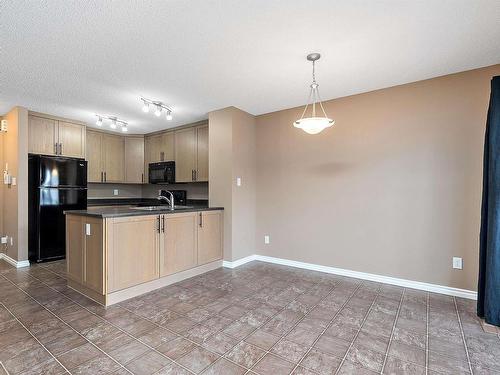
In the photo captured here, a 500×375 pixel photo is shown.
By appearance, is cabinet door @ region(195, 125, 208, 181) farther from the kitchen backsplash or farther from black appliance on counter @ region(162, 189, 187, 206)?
black appliance on counter @ region(162, 189, 187, 206)

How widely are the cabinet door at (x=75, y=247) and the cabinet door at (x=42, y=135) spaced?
2.01 m

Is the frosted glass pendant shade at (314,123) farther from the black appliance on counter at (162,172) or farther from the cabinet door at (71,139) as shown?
the cabinet door at (71,139)

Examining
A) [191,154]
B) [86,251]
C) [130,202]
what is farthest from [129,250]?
[130,202]

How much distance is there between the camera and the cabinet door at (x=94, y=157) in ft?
16.7

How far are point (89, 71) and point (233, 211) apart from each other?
8.25 feet

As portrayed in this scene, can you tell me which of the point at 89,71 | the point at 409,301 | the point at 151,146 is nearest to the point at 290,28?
the point at 89,71

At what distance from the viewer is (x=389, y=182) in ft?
10.8

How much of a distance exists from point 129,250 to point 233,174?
1817 mm

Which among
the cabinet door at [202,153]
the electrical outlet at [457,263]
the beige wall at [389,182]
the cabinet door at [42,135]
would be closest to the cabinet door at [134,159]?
the cabinet door at [42,135]

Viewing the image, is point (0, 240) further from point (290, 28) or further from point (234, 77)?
point (290, 28)

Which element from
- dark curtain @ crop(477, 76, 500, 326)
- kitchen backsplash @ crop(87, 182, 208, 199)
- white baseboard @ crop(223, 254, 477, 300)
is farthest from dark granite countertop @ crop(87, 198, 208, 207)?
dark curtain @ crop(477, 76, 500, 326)

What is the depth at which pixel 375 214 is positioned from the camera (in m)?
3.40

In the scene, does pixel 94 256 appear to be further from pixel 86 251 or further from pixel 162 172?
pixel 162 172

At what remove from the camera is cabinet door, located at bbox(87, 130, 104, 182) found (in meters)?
5.08
